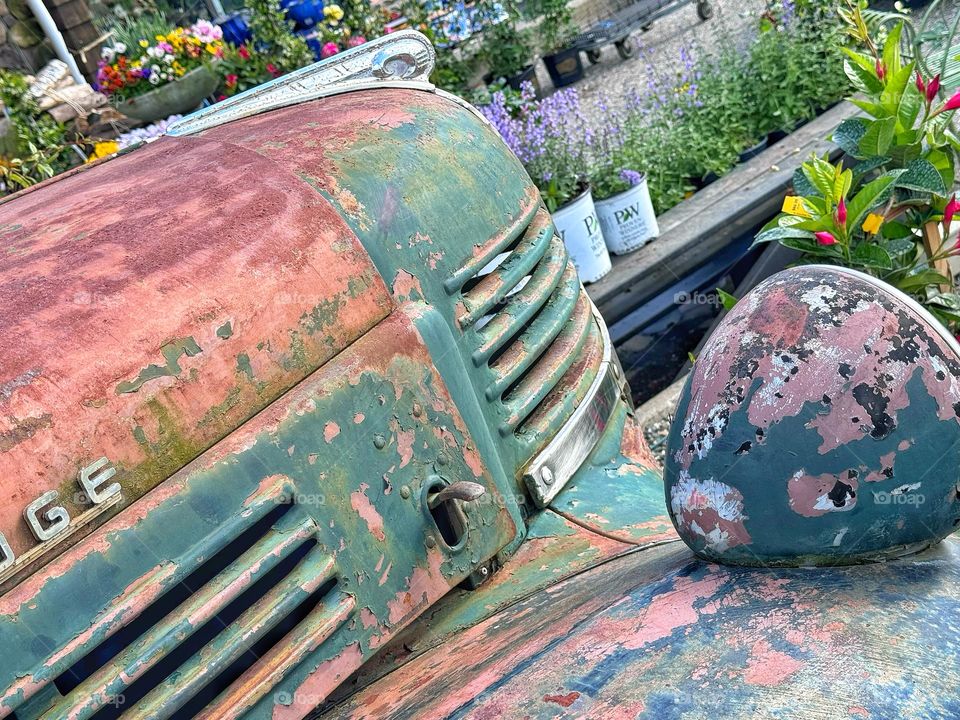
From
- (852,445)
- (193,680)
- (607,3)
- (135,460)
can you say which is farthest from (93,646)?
(607,3)

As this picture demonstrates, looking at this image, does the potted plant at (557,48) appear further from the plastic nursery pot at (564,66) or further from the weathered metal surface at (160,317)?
the weathered metal surface at (160,317)

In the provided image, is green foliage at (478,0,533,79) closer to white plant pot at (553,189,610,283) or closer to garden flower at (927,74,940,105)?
white plant pot at (553,189,610,283)

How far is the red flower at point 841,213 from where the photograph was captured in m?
3.06

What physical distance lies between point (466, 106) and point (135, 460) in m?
1.30

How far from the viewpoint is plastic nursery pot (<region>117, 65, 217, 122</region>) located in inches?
265

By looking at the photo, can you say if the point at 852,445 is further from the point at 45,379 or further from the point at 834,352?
the point at 45,379

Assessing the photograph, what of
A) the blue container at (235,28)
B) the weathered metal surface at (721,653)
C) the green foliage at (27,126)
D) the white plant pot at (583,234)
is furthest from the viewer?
the blue container at (235,28)

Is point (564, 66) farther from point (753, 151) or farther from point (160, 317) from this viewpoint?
point (160, 317)

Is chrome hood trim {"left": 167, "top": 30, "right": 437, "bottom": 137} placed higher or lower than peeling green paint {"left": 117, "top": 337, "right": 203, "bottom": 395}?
higher

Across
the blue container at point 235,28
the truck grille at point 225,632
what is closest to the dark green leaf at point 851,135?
the truck grille at point 225,632

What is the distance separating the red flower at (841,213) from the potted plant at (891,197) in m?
0.03

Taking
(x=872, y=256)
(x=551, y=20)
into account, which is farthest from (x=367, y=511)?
(x=551, y=20)

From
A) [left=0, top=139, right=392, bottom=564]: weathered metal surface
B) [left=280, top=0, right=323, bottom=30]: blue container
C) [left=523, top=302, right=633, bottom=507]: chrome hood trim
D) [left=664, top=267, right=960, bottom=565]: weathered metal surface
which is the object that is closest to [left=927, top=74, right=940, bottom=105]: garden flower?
[left=523, top=302, right=633, bottom=507]: chrome hood trim

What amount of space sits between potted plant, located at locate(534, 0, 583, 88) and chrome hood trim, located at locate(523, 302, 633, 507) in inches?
257
